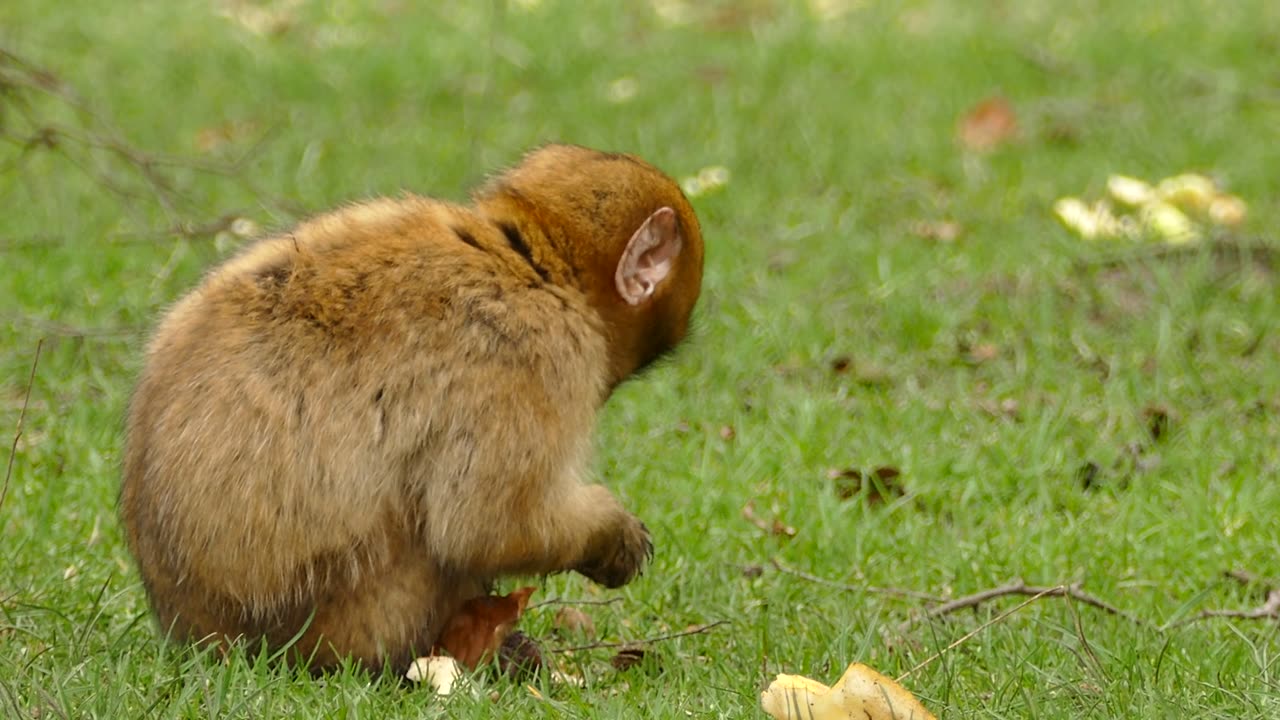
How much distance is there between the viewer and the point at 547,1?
33.0ft

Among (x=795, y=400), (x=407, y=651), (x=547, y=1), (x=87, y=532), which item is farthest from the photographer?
(x=547, y=1)

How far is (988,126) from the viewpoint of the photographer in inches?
322

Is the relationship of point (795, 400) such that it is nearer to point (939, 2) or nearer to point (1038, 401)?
point (1038, 401)

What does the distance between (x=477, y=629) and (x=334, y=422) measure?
23.6 inches

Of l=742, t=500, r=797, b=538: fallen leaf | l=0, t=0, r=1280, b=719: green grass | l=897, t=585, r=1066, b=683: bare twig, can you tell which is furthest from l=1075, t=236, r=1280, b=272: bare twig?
l=897, t=585, r=1066, b=683: bare twig

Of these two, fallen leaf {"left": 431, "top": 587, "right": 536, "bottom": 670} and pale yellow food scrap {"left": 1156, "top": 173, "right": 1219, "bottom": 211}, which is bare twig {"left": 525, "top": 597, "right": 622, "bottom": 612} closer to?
fallen leaf {"left": 431, "top": 587, "right": 536, "bottom": 670}

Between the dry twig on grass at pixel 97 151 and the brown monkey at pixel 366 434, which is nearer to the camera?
the brown monkey at pixel 366 434

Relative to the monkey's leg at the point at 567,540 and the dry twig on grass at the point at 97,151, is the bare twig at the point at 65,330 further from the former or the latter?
the monkey's leg at the point at 567,540

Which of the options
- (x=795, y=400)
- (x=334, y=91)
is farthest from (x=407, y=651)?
(x=334, y=91)

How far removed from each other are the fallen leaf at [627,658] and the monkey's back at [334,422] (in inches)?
20.9

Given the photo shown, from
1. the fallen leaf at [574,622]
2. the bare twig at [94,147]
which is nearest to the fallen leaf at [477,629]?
the fallen leaf at [574,622]

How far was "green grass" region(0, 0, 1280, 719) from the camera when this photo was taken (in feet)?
12.8

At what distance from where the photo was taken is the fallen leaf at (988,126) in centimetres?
809

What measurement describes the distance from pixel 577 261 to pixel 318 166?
13.6 feet
